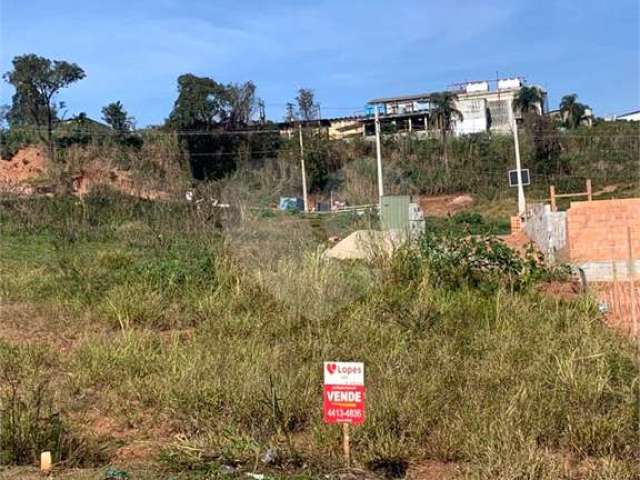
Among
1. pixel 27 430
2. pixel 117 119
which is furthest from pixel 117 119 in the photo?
pixel 27 430

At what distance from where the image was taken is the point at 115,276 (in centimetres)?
870

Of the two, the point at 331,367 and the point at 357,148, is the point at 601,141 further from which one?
the point at 331,367

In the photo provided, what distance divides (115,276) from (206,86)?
31.2 meters

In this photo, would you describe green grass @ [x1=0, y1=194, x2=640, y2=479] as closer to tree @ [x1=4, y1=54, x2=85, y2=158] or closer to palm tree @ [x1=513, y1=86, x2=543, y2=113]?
tree @ [x1=4, y1=54, x2=85, y2=158]

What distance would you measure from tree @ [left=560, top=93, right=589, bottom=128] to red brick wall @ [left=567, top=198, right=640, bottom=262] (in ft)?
140

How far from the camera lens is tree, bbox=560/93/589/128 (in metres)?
51.5

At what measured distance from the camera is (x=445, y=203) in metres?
42.5

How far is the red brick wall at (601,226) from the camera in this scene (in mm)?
11773

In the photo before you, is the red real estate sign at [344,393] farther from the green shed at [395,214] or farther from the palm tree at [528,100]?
the palm tree at [528,100]

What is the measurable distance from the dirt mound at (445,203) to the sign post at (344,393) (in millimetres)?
36598

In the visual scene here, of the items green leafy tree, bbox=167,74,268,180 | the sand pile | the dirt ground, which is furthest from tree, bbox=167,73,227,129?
the sand pile

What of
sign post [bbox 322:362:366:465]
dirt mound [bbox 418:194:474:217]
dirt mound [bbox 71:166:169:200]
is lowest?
sign post [bbox 322:362:366:465]

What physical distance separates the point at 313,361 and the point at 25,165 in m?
34.8

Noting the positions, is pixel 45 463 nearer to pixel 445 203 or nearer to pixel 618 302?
pixel 618 302
